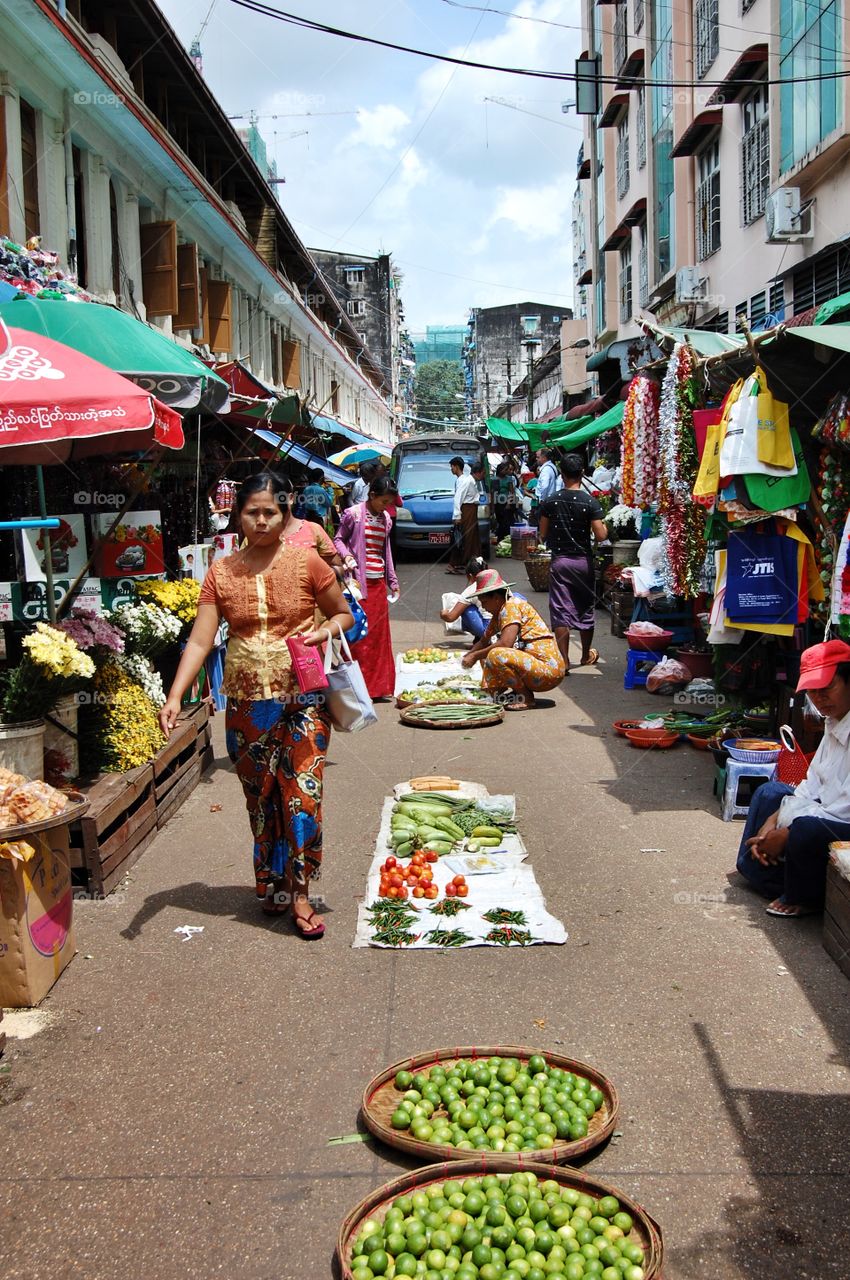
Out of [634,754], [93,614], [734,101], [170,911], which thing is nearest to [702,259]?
[734,101]

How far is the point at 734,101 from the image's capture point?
1725 cm

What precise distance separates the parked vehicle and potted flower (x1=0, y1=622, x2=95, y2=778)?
686 inches

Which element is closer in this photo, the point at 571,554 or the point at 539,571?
the point at 571,554

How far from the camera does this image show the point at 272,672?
4941 millimetres

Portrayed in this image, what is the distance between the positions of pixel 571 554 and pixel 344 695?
20.8 feet

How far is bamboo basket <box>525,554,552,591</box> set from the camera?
18734mm

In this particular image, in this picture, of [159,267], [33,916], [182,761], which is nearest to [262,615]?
[33,916]

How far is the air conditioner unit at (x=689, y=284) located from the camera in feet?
65.8

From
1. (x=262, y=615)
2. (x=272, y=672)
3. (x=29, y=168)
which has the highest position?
(x=29, y=168)

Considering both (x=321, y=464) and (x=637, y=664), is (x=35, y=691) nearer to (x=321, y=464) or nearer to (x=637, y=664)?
(x=637, y=664)

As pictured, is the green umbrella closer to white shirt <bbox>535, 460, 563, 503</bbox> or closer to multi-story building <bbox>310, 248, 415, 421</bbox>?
white shirt <bbox>535, 460, 563, 503</bbox>

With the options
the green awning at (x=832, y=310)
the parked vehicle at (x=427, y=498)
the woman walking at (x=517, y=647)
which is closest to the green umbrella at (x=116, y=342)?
the woman walking at (x=517, y=647)

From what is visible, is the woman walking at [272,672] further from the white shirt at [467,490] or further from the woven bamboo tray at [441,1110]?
the white shirt at [467,490]

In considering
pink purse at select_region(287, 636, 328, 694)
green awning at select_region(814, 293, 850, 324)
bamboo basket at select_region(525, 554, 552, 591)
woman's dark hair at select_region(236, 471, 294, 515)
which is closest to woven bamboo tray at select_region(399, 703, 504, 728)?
green awning at select_region(814, 293, 850, 324)
